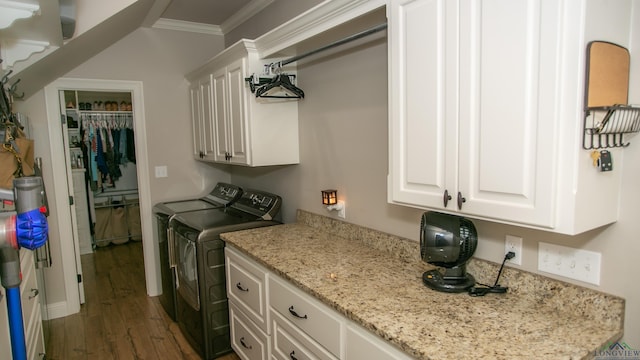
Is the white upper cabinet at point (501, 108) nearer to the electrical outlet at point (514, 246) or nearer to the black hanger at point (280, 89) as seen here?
the electrical outlet at point (514, 246)

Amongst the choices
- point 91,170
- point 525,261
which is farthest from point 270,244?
point 91,170

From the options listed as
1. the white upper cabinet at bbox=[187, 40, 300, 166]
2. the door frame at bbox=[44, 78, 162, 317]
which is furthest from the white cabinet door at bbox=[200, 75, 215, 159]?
the door frame at bbox=[44, 78, 162, 317]

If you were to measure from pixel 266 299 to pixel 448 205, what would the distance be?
1138 millimetres

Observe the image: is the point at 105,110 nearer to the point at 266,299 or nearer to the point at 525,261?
the point at 266,299

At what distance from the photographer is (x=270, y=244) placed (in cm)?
232

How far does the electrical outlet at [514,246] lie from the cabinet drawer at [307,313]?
0.73 metres

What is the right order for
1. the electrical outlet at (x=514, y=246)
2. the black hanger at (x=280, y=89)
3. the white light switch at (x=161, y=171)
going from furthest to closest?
1. the white light switch at (x=161, y=171)
2. the black hanger at (x=280, y=89)
3. the electrical outlet at (x=514, y=246)

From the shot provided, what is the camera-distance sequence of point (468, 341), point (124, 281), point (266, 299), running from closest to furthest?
point (468, 341) → point (266, 299) → point (124, 281)

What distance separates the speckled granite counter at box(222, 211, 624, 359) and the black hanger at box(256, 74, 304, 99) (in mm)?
1111

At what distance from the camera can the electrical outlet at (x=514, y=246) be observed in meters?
1.50

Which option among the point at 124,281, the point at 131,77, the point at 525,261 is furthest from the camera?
the point at 124,281

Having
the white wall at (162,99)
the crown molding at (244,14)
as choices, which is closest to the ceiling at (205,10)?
the crown molding at (244,14)

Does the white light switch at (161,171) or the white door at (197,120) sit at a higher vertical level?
the white door at (197,120)

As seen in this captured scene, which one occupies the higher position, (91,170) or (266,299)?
(91,170)
